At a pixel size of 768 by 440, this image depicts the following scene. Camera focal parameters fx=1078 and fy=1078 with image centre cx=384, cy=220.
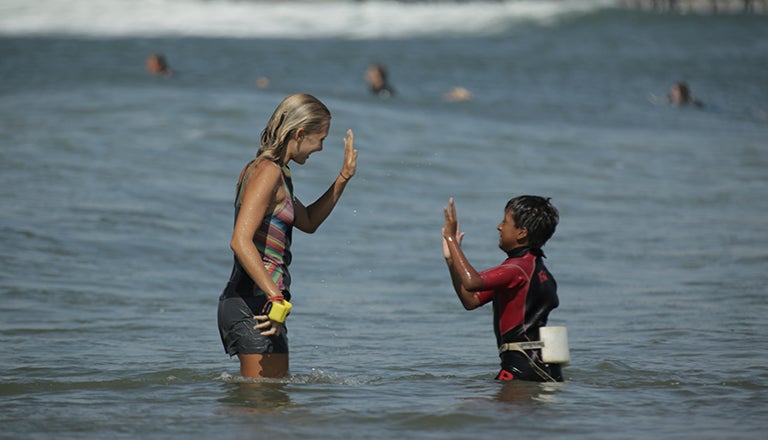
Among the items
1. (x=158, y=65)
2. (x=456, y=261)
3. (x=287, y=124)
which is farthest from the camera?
(x=158, y=65)

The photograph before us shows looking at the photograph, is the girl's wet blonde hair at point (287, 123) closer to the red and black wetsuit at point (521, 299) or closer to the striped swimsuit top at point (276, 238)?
the striped swimsuit top at point (276, 238)

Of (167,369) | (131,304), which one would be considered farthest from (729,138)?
(167,369)

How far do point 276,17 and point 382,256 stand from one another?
48213mm

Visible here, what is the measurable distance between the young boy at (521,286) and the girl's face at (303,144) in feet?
2.66

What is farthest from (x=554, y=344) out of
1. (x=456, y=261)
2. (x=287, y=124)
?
(x=287, y=124)

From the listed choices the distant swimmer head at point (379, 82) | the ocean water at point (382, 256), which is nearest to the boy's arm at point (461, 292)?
the ocean water at point (382, 256)

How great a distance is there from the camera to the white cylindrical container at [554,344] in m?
5.52

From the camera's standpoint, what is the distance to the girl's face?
5184 millimetres

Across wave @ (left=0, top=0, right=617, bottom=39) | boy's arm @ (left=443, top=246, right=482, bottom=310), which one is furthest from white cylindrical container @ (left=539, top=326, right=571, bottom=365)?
wave @ (left=0, top=0, right=617, bottom=39)

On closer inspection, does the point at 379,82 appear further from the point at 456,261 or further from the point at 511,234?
the point at 456,261

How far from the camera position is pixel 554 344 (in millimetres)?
5535

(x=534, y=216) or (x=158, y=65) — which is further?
(x=158, y=65)

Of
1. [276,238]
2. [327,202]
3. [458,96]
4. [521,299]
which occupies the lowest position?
[521,299]

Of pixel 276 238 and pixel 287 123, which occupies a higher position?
pixel 287 123
